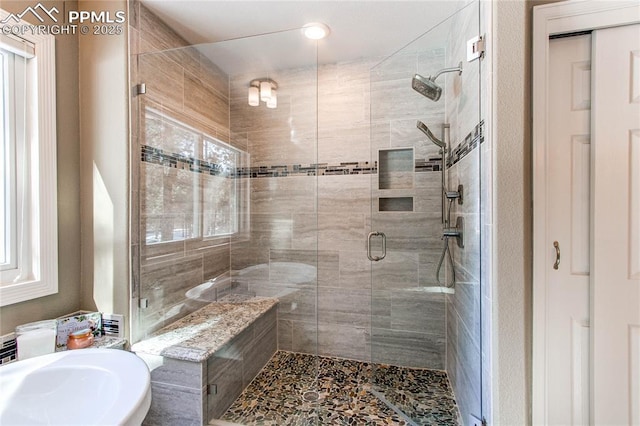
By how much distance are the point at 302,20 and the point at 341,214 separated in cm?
142

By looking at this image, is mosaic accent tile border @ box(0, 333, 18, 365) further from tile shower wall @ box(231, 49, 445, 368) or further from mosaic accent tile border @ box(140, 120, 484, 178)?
tile shower wall @ box(231, 49, 445, 368)

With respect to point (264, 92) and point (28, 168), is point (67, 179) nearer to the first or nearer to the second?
point (28, 168)

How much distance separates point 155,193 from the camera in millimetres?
1811

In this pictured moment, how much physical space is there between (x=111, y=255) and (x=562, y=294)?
2.29m

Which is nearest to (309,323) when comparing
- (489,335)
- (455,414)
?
(455,414)

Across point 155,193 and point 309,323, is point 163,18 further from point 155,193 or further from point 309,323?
point 309,323

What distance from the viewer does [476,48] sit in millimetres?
1181

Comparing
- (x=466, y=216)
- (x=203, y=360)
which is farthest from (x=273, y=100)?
(x=203, y=360)

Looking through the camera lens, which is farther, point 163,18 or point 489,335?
point 163,18

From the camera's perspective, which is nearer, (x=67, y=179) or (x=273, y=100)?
(x=67, y=179)

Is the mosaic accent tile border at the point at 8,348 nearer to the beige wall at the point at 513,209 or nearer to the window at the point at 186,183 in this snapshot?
the window at the point at 186,183

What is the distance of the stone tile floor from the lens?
63.3 inches

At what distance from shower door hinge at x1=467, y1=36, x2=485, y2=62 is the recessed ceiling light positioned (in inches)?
39.6

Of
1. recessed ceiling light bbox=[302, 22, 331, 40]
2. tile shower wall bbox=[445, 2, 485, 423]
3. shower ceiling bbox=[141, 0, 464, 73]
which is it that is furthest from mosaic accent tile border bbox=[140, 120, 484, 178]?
recessed ceiling light bbox=[302, 22, 331, 40]
